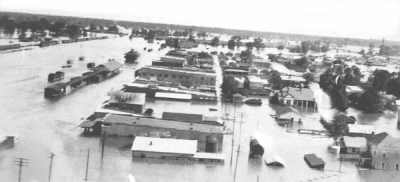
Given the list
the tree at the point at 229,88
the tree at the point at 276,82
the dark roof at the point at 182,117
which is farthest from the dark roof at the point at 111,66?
the dark roof at the point at 182,117

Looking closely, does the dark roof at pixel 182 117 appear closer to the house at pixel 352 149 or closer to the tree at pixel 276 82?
the house at pixel 352 149

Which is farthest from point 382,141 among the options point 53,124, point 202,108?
point 53,124

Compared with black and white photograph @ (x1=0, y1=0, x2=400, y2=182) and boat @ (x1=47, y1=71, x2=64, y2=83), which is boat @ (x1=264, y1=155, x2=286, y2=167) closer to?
black and white photograph @ (x1=0, y1=0, x2=400, y2=182)

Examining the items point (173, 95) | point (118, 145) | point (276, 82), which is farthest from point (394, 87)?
point (118, 145)

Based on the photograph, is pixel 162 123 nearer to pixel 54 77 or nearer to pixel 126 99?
pixel 126 99

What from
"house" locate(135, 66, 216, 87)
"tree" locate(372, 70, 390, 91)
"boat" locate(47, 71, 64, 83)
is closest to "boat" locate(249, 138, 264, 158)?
"house" locate(135, 66, 216, 87)

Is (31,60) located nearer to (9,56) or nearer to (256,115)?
(9,56)

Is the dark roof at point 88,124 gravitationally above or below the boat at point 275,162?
above
